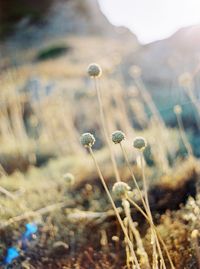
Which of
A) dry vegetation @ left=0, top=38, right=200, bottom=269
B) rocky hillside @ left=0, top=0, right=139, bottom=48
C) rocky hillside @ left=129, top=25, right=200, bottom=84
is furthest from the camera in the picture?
rocky hillside @ left=0, top=0, right=139, bottom=48

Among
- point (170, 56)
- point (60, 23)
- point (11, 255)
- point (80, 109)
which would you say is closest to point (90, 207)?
point (11, 255)

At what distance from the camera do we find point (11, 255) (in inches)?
98.1

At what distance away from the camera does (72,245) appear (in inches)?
103

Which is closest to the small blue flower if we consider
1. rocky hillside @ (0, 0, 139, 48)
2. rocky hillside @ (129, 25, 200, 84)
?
rocky hillside @ (129, 25, 200, 84)

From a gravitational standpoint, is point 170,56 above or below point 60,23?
below

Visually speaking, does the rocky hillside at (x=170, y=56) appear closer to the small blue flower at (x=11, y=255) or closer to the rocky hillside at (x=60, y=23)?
the small blue flower at (x=11, y=255)

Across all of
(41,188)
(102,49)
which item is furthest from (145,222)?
(102,49)

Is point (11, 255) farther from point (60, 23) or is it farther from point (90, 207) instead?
point (60, 23)

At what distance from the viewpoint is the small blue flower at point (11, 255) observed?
2.45 meters

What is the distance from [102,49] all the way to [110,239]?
39.4 feet

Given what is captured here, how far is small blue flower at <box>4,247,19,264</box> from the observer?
2.45m

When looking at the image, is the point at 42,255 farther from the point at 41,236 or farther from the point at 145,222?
the point at 145,222

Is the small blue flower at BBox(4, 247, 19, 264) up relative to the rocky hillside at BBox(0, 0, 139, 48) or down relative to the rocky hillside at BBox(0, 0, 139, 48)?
down

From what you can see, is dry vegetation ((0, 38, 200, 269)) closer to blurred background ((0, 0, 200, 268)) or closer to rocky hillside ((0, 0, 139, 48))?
blurred background ((0, 0, 200, 268))
